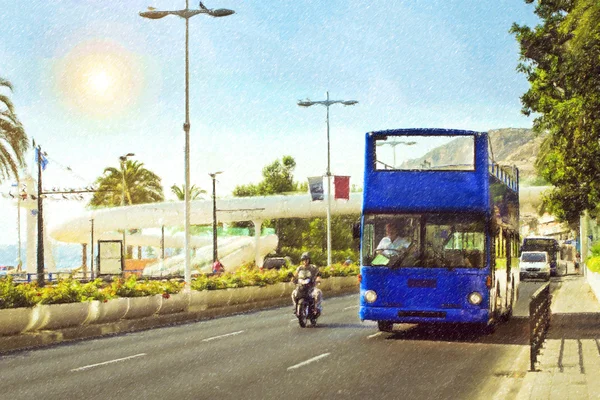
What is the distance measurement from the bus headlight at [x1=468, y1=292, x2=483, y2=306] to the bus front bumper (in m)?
0.14

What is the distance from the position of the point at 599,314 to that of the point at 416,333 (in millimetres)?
7703

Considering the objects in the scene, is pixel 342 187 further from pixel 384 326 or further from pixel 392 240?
pixel 392 240

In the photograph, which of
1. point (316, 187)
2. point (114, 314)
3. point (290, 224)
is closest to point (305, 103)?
point (316, 187)

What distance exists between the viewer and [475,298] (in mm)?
17328

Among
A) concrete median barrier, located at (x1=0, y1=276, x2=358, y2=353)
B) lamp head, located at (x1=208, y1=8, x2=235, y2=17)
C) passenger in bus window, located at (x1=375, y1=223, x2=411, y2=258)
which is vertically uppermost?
lamp head, located at (x1=208, y1=8, x2=235, y2=17)

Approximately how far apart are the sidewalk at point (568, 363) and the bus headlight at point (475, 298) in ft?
4.71

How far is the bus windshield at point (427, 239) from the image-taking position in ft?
57.4

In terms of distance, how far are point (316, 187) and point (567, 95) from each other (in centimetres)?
1725

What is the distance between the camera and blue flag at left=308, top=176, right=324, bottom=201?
162ft

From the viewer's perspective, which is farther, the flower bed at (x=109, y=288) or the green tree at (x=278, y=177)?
the green tree at (x=278, y=177)

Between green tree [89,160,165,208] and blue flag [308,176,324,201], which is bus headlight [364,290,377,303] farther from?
green tree [89,160,165,208]

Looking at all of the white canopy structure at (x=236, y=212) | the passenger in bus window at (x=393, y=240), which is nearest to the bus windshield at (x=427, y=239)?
the passenger in bus window at (x=393, y=240)

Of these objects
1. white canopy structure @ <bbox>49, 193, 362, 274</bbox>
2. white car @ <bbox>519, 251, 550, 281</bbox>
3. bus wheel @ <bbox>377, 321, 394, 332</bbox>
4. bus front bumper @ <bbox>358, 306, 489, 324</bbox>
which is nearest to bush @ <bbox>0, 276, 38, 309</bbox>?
Answer: bus front bumper @ <bbox>358, 306, 489, 324</bbox>

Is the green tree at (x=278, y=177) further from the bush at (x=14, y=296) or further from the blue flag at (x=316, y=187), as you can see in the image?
the bush at (x=14, y=296)
